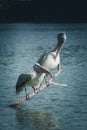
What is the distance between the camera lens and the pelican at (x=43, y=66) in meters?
25.7

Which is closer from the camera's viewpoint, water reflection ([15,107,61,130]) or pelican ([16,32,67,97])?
water reflection ([15,107,61,130])

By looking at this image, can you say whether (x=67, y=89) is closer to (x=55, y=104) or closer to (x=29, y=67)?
(x=55, y=104)

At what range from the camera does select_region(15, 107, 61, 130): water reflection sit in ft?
80.8

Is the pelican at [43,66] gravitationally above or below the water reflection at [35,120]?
above

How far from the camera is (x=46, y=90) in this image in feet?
112

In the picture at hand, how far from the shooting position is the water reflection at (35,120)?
24625 mm

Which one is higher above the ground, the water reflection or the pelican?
the pelican

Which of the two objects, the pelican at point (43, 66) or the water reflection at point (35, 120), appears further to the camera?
the pelican at point (43, 66)

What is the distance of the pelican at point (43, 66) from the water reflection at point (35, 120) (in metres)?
1.03

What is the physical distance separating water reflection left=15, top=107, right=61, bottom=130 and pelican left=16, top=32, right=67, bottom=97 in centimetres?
103

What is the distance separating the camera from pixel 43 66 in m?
25.9

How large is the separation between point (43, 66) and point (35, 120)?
75.6 inches

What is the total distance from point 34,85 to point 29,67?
2250 cm
